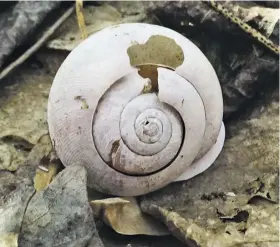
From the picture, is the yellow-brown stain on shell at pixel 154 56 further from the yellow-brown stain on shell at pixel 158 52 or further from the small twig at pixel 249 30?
the small twig at pixel 249 30

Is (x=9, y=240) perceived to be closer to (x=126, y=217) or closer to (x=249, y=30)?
(x=126, y=217)

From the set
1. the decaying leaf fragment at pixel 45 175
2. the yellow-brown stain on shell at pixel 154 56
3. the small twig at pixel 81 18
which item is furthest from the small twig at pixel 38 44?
the yellow-brown stain on shell at pixel 154 56

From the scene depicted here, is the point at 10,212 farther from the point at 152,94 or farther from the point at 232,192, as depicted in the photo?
the point at 232,192

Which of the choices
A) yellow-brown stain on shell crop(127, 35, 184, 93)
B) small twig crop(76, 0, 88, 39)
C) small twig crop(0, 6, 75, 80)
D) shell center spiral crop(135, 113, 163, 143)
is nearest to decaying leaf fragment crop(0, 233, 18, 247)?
shell center spiral crop(135, 113, 163, 143)

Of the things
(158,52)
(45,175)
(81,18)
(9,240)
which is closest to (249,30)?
(158,52)

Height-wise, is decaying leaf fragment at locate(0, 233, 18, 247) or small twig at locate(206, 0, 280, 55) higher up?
small twig at locate(206, 0, 280, 55)

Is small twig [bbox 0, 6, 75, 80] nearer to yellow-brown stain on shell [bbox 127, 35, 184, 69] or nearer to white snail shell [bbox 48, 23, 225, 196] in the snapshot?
white snail shell [bbox 48, 23, 225, 196]
